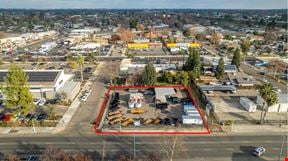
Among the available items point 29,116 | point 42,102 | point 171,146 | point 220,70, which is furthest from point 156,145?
point 220,70

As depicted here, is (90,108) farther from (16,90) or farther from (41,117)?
(16,90)

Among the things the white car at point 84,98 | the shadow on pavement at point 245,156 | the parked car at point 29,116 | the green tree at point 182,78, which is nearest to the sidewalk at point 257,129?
the shadow on pavement at point 245,156

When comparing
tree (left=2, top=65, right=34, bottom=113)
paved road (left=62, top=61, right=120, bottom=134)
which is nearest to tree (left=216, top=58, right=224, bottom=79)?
paved road (left=62, top=61, right=120, bottom=134)

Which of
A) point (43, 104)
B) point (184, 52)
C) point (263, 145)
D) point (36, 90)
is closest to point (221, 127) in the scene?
point (263, 145)

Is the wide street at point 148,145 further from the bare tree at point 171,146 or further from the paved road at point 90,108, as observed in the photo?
the paved road at point 90,108

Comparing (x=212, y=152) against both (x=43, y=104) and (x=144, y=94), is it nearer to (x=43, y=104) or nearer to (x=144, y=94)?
(x=144, y=94)
